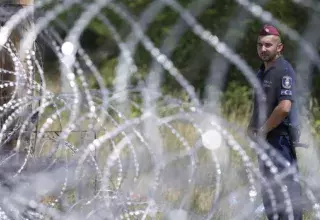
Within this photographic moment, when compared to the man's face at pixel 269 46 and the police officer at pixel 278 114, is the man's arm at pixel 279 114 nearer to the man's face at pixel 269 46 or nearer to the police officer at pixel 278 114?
the police officer at pixel 278 114

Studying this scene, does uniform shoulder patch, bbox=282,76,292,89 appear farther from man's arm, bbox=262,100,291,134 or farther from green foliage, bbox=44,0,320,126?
green foliage, bbox=44,0,320,126

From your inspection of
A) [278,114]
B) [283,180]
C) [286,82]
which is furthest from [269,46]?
[283,180]

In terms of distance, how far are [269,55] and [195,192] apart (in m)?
1.36

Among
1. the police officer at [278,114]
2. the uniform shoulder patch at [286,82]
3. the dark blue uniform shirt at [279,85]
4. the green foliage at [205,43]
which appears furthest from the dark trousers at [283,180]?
the green foliage at [205,43]

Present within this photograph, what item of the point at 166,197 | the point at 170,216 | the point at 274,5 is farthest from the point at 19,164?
the point at 274,5

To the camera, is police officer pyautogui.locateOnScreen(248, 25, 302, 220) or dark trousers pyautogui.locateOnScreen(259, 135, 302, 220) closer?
police officer pyautogui.locateOnScreen(248, 25, 302, 220)

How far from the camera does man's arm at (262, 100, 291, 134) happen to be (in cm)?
531

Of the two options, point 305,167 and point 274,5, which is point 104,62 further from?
point 305,167

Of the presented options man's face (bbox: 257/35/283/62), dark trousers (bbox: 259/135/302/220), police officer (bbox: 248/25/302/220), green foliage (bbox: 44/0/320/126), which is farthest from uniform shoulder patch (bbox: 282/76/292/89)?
green foliage (bbox: 44/0/320/126)

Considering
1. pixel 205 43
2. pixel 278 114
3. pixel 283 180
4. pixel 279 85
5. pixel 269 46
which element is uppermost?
pixel 205 43

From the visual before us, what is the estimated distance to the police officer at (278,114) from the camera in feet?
17.5

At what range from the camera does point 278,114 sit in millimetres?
5320

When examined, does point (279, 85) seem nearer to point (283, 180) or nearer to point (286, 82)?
Result: point (286, 82)

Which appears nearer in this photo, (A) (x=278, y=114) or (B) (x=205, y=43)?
(A) (x=278, y=114)
